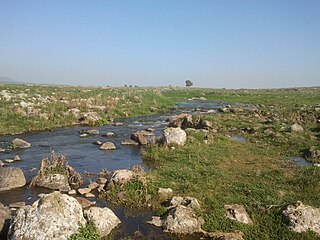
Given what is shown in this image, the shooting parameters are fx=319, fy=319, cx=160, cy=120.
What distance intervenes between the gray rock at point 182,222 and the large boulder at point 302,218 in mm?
3384

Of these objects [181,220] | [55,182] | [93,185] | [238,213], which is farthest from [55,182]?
[238,213]

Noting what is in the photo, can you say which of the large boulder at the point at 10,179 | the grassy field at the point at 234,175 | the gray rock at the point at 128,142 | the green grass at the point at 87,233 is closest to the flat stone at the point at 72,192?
the grassy field at the point at 234,175

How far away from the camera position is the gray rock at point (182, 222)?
11992 mm

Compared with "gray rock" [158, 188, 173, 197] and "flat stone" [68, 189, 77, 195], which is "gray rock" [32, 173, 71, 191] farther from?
"gray rock" [158, 188, 173, 197]

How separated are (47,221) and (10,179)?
709 cm

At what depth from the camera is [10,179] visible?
16.2 m

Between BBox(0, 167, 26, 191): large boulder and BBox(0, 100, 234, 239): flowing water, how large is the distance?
381 millimetres

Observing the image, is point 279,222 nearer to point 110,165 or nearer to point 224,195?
point 224,195

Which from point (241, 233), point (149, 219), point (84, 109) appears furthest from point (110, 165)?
point (84, 109)

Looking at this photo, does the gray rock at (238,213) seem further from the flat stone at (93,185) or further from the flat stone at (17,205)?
the flat stone at (17,205)

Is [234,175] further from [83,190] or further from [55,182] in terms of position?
[55,182]

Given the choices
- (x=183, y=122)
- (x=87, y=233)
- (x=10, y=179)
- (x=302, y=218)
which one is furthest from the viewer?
(x=183, y=122)

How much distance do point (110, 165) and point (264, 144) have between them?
13.6m

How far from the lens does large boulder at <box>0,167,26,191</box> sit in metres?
16.0
